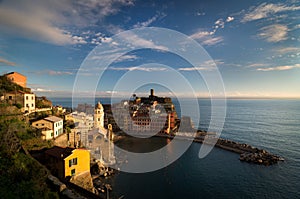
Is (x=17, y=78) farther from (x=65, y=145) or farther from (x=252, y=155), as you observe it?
(x=252, y=155)

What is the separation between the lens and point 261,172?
15242mm

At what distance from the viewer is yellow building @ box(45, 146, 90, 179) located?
928cm

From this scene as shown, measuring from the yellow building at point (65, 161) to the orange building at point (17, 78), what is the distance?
9.12 meters

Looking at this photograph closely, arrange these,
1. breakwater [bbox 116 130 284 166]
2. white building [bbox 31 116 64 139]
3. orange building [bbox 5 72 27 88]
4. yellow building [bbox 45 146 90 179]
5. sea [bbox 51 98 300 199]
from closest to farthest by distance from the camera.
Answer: yellow building [bbox 45 146 90 179]
sea [bbox 51 98 300 199]
white building [bbox 31 116 64 139]
orange building [bbox 5 72 27 88]
breakwater [bbox 116 130 284 166]

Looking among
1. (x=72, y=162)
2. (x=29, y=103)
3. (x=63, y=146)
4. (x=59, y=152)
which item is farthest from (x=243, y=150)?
(x=29, y=103)

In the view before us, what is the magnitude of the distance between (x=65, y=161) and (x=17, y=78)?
10848 mm

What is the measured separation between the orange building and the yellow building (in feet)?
29.9

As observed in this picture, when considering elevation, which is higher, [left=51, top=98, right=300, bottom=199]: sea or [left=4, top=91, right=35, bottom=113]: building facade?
[left=4, top=91, right=35, bottom=113]: building facade

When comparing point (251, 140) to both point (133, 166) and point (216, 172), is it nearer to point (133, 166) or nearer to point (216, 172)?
point (216, 172)

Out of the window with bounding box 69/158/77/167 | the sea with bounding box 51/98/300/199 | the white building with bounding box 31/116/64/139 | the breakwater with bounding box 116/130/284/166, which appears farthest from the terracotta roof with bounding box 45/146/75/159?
the breakwater with bounding box 116/130/284/166

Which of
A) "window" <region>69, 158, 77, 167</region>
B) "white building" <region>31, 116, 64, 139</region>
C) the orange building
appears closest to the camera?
"window" <region>69, 158, 77, 167</region>

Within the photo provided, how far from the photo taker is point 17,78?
15.2 metres

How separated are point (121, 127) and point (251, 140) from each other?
21.7 meters

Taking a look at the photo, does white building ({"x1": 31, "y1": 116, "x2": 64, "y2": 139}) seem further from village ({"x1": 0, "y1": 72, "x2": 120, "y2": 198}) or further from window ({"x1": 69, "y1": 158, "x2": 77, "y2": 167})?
window ({"x1": 69, "y1": 158, "x2": 77, "y2": 167})
